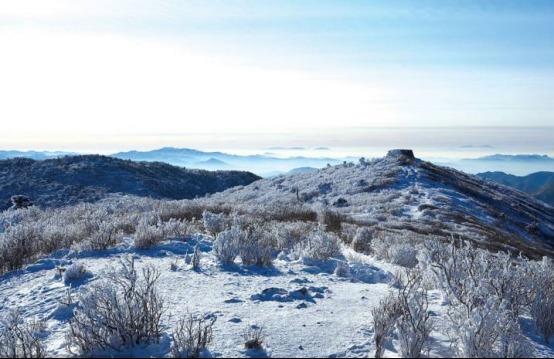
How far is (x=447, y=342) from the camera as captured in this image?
4.30m

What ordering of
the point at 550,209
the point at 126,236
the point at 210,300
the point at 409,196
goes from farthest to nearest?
the point at 550,209 → the point at 409,196 → the point at 126,236 → the point at 210,300

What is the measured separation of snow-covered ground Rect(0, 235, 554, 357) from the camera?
4.29m

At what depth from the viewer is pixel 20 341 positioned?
4.53 metres

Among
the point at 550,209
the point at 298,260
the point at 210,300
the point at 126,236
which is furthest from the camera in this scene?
the point at 550,209

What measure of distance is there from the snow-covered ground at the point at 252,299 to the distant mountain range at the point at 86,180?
1359 inches

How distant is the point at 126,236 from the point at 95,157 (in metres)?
48.1

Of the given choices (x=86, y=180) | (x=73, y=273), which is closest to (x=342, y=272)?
(x=73, y=273)

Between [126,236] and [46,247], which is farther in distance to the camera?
[126,236]

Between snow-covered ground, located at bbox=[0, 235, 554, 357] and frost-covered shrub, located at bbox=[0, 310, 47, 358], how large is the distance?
146mm

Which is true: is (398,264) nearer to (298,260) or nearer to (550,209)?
(298,260)

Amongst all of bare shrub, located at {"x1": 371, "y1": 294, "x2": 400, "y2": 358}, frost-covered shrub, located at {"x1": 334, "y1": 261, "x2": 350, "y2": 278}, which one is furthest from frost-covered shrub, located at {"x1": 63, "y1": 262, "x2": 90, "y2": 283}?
bare shrub, located at {"x1": 371, "y1": 294, "x2": 400, "y2": 358}

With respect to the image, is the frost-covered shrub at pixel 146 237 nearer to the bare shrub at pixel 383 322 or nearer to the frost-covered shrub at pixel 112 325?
the frost-covered shrub at pixel 112 325

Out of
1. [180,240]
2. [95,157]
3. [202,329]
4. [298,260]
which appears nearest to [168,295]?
[202,329]

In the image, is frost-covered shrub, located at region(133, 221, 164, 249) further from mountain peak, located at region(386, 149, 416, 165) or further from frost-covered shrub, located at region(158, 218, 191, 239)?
mountain peak, located at region(386, 149, 416, 165)
